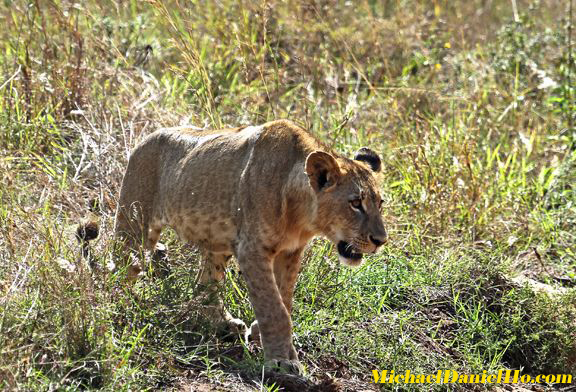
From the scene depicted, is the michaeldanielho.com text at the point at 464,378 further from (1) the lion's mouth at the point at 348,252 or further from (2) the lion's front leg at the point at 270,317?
(1) the lion's mouth at the point at 348,252

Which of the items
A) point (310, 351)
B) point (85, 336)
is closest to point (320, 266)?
point (310, 351)

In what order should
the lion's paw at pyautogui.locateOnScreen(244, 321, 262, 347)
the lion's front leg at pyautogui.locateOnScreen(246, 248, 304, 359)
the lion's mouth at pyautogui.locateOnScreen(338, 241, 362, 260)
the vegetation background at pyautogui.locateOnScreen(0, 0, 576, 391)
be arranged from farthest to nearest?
the lion's paw at pyautogui.locateOnScreen(244, 321, 262, 347) → the lion's front leg at pyautogui.locateOnScreen(246, 248, 304, 359) → the lion's mouth at pyautogui.locateOnScreen(338, 241, 362, 260) → the vegetation background at pyautogui.locateOnScreen(0, 0, 576, 391)

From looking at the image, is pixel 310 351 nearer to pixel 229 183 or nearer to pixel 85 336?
pixel 229 183

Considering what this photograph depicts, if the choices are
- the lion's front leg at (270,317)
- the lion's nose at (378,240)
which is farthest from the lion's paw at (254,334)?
the lion's nose at (378,240)

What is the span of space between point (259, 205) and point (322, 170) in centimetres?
41

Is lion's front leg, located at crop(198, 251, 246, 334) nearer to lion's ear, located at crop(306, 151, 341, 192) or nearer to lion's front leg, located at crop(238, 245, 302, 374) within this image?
lion's front leg, located at crop(238, 245, 302, 374)

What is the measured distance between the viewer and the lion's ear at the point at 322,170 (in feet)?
17.2

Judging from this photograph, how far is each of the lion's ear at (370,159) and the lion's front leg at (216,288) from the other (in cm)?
106

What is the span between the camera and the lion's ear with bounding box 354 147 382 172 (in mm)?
5922

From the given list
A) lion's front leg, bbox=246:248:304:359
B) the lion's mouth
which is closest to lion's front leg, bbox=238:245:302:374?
lion's front leg, bbox=246:248:304:359

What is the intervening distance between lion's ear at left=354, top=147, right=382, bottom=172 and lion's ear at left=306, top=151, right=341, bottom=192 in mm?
603

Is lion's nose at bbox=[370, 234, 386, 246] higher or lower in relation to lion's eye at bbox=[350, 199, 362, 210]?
lower

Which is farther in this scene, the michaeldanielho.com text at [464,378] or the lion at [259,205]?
the michaeldanielho.com text at [464,378]

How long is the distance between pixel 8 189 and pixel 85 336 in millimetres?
1696
